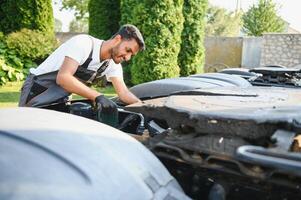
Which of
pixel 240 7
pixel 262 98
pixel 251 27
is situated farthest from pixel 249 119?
pixel 240 7

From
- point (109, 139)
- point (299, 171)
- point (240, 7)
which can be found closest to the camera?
point (299, 171)

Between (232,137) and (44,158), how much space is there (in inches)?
26.2

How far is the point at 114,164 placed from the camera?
1.24 meters

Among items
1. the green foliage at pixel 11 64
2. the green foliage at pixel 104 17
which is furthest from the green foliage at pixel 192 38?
the green foliage at pixel 11 64

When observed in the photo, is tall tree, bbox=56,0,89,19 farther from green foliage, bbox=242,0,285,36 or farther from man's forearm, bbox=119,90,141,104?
man's forearm, bbox=119,90,141,104

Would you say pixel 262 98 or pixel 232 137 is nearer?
pixel 232 137

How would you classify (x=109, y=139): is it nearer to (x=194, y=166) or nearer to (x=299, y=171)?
(x=194, y=166)

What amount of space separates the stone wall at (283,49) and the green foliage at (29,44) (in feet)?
27.2

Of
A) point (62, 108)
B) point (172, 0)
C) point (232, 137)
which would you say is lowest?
point (62, 108)

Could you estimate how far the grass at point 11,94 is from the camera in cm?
786

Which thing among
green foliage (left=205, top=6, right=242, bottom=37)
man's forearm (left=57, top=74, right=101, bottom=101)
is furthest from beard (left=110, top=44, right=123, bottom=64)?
green foliage (left=205, top=6, right=242, bottom=37)

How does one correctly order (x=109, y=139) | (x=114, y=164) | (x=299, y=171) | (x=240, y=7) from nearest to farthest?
(x=299, y=171)
(x=114, y=164)
(x=109, y=139)
(x=240, y=7)

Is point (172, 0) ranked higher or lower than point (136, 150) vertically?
higher

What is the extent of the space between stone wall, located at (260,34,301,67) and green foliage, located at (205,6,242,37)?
101 feet
